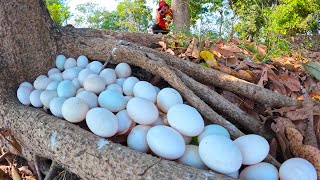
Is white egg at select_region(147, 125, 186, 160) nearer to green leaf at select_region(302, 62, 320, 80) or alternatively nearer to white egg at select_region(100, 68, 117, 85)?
white egg at select_region(100, 68, 117, 85)

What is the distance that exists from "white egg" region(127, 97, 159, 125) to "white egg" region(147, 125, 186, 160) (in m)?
0.14

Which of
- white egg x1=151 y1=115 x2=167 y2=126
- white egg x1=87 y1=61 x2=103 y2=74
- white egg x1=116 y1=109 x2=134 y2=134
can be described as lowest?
white egg x1=151 y1=115 x2=167 y2=126

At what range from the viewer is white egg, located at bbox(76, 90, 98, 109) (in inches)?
64.2

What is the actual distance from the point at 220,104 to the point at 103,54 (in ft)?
3.06

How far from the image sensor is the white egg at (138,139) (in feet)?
4.67

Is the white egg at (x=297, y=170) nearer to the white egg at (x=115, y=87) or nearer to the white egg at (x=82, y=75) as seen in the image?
the white egg at (x=115, y=87)

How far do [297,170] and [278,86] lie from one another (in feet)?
3.58

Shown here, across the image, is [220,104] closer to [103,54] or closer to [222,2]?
[103,54]

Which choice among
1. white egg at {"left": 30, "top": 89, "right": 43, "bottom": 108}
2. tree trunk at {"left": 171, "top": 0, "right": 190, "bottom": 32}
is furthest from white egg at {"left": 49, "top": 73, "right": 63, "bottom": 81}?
tree trunk at {"left": 171, "top": 0, "right": 190, "bottom": 32}

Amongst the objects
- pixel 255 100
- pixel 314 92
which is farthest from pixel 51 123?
pixel 314 92

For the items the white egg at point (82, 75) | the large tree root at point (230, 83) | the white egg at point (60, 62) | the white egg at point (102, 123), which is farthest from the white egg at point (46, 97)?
the large tree root at point (230, 83)

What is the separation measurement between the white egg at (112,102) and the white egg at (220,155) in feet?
1.70

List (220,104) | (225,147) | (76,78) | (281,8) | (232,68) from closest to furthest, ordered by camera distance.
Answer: (225,147)
(220,104)
(76,78)
(232,68)
(281,8)

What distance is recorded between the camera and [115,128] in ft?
4.70
